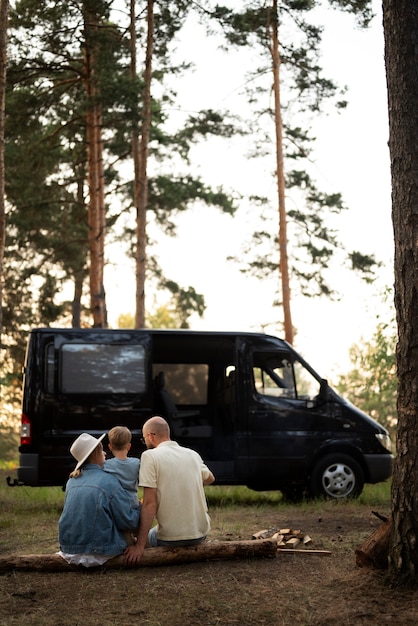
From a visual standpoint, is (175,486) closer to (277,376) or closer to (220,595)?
(220,595)

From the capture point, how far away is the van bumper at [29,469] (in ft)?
36.4

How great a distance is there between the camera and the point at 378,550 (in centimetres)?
646

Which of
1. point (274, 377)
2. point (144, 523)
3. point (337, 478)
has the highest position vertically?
point (274, 377)

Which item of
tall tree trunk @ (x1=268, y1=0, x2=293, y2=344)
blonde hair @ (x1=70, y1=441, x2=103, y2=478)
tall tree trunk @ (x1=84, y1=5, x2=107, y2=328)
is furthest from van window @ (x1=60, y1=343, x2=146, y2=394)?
tall tree trunk @ (x1=268, y1=0, x2=293, y2=344)

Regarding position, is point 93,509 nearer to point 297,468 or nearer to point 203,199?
point 297,468

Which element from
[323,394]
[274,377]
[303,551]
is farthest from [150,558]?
[323,394]

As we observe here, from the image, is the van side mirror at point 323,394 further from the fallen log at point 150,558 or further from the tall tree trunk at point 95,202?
the tall tree trunk at point 95,202

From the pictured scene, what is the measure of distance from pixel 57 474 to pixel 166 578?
15.6 feet

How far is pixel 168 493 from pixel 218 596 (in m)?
1.08

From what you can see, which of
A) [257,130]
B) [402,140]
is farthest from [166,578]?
[257,130]

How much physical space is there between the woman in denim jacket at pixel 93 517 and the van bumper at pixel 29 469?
4151 mm

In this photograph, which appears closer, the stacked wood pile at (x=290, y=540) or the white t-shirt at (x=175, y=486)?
Result: the white t-shirt at (x=175, y=486)

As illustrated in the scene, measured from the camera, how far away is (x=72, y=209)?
27.4 m

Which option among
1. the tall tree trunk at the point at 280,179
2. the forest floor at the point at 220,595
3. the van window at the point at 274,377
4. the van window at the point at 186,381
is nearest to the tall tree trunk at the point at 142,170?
the tall tree trunk at the point at 280,179
